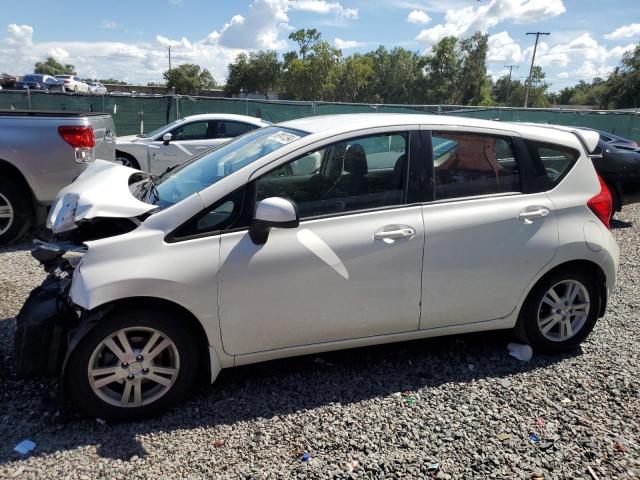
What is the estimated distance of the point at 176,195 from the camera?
3.25 meters

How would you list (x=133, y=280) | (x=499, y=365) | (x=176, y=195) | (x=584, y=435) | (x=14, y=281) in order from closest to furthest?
(x=133, y=280) → (x=584, y=435) → (x=176, y=195) → (x=499, y=365) → (x=14, y=281)

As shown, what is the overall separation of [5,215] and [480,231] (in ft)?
17.8

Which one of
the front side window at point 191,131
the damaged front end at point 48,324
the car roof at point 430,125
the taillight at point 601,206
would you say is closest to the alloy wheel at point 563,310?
the taillight at point 601,206

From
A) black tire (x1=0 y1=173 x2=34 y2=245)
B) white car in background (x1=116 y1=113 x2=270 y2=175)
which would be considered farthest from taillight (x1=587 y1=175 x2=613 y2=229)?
white car in background (x1=116 y1=113 x2=270 y2=175)

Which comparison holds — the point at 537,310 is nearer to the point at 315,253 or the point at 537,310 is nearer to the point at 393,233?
the point at 393,233

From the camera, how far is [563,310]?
12.3 ft

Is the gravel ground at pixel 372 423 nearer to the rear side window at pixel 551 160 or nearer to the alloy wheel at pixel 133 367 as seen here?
the alloy wheel at pixel 133 367

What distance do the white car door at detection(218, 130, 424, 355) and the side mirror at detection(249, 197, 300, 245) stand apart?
0.18ft

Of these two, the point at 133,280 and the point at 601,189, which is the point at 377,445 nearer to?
the point at 133,280

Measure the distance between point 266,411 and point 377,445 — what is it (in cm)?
70

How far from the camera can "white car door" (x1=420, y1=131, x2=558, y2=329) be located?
3.31 m

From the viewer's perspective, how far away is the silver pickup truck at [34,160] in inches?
232

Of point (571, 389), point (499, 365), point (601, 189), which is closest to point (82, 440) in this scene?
point (499, 365)

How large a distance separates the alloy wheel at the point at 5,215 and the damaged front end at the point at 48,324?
351 cm
